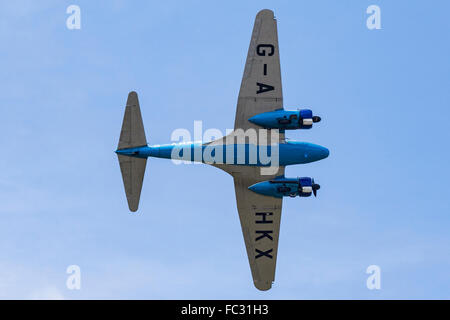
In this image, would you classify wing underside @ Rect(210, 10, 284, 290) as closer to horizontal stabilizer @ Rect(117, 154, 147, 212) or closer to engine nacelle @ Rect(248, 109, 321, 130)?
engine nacelle @ Rect(248, 109, 321, 130)

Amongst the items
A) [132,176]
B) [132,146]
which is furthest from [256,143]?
[132,176]

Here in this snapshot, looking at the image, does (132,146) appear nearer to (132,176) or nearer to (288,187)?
(132,176)

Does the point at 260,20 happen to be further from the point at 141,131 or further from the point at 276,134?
the point at 141,131

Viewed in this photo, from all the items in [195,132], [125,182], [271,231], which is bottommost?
[271,231]

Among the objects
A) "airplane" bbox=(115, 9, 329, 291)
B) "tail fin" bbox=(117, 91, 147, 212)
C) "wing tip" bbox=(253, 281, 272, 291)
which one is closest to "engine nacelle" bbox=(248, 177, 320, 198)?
"airplane" bbox=(115, 9, 329, 291)

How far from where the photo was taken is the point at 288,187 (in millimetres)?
59531

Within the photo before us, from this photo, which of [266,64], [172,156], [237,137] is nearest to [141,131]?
[172,156]

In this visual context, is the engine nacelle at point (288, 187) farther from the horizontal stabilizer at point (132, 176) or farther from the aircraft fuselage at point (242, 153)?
the horizontal stabilizer at point (132, 176)

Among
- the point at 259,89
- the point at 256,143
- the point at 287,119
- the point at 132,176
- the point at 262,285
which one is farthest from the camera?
the point at 262,285

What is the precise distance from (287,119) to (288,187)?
220 inches

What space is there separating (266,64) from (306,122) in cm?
565

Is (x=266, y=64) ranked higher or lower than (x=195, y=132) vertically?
higher

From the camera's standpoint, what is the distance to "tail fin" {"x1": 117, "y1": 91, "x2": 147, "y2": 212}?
57156 millimetres

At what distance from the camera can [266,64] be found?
2313 inches
